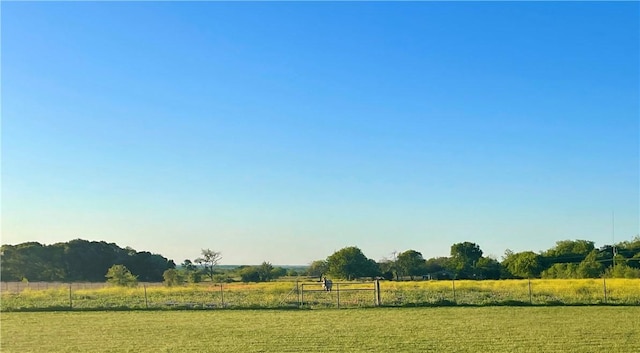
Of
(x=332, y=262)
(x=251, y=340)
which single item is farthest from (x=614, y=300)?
(x=332, y=262)

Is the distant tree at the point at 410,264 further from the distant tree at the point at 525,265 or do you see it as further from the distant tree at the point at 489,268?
the distant tree at the point at 525,265

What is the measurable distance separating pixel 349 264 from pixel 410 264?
57.3 feet

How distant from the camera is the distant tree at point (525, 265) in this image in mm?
79669

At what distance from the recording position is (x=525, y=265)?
3150 inches

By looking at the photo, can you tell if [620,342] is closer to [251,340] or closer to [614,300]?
[251,340]

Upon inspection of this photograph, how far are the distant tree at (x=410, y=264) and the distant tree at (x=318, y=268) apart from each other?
12287 millimetres

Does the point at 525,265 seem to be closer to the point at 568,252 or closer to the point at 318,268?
the point at 568,252

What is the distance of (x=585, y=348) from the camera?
1455 centimetres

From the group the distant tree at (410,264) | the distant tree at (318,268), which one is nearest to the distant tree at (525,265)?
the distant tree at (410,264)

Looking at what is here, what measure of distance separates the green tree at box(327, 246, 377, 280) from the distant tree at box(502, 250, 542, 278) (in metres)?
19.0

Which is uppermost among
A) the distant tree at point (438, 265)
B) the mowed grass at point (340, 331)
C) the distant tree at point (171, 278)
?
the mowed grass at point (340, 331)

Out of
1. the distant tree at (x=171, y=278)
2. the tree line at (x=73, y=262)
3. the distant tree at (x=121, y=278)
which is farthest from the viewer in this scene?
the tree line at (x=73, y=262)

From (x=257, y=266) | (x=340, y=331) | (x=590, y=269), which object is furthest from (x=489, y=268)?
(x=340, y=331)

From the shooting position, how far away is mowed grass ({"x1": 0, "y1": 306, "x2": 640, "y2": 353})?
1532 cm
